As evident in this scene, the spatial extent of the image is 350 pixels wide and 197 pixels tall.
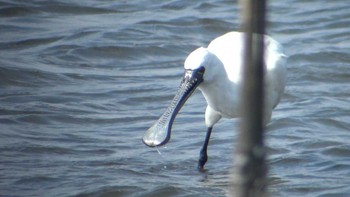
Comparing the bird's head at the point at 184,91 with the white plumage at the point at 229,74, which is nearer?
the bird's head at the point at 184,91

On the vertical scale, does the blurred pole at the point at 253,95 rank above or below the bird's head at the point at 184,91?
above

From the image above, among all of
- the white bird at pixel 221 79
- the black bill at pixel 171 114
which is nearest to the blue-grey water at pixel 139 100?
the black bill at pixel 171 114

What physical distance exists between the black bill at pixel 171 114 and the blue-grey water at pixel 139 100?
1.23ft

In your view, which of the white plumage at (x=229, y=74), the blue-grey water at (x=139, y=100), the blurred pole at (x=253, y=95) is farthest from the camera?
the blue-grey water at (x=139, y=100)

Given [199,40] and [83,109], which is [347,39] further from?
[83,109]

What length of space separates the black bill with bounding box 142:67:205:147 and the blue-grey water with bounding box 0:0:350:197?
0.37 meters

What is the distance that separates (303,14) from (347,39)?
149 cm

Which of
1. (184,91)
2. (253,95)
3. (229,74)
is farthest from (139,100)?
(253,95)

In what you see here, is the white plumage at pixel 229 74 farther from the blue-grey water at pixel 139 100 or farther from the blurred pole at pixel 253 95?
the blurred pole at pixel 253 95

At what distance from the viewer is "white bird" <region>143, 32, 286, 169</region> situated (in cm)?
616

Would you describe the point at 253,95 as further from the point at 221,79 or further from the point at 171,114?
the point at 221,79

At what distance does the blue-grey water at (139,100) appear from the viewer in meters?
6.50

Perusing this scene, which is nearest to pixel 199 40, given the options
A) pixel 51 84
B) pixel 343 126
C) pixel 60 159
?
pixel 51 84

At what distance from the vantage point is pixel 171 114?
612cm
